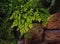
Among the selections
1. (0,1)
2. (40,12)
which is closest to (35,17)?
(40,12)

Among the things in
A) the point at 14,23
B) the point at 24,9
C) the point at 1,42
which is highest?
the point at 24,9

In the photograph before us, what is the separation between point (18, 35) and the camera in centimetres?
184

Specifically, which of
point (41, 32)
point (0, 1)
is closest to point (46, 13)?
point (41, 32)

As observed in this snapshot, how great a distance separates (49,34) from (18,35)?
35cm

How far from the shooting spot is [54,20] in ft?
5.58

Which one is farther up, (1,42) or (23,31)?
(23,31)

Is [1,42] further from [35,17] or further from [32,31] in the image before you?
[35,17]

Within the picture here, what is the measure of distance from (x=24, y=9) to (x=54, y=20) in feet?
1.10

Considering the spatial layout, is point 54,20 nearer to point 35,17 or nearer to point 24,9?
point 35,17

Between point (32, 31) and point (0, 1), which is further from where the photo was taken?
point (0, 1)

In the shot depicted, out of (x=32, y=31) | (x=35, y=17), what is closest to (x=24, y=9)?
(x=35, y=17)

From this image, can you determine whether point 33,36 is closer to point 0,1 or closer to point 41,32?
point 41,32

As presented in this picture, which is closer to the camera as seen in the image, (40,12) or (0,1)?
(40,12)

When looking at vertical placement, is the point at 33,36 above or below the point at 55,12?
below
